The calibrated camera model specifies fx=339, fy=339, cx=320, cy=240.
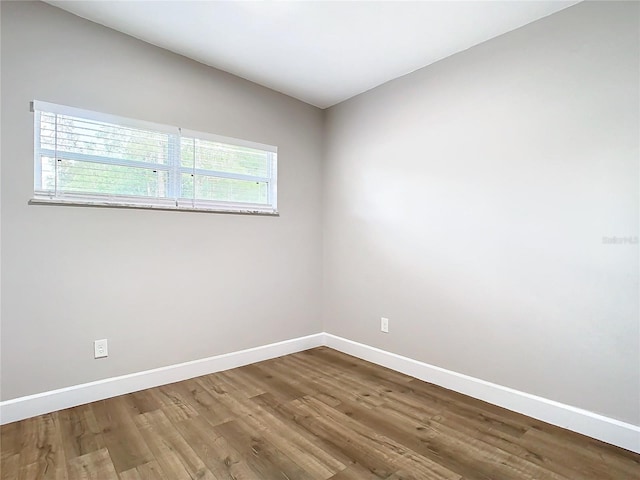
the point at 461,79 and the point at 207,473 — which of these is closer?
the point at 207,473

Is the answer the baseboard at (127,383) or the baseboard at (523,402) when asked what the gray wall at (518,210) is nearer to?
the baseboard at (523,402)

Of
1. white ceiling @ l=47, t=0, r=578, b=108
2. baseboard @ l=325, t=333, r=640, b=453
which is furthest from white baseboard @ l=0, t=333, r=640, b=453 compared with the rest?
white ceiling @ l=47, t=0, r=578, b=108

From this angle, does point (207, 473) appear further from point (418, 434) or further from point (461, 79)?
point (461, 79)

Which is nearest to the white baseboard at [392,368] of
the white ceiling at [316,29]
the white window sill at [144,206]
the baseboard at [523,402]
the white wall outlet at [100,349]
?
the baseboard at [523,402]

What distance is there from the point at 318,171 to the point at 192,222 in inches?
59.2

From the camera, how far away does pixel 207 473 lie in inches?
64.2

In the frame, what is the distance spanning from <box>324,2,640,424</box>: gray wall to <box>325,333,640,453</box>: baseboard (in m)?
0.05

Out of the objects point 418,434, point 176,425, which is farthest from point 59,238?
point 418,434

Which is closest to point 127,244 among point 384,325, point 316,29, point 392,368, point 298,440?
point 298,440

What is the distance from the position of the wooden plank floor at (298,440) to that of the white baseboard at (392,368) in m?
0.06

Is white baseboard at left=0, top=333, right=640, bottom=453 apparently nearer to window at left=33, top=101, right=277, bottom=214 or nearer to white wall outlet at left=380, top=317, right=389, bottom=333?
white wall outlet at left=380, top=317, right=389, bottom=333

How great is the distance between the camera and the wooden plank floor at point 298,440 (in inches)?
65.1

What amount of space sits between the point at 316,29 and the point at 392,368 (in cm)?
276

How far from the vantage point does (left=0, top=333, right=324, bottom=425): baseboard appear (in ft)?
6.83
